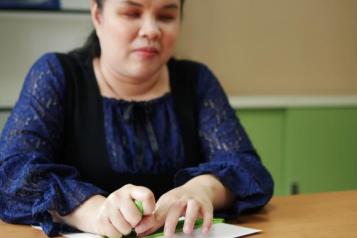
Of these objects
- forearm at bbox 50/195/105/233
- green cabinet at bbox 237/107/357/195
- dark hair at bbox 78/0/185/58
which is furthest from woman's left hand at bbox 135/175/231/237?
green cabinet at bbox 237/107/357/195

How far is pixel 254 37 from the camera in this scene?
257cm

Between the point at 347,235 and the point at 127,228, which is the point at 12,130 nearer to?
the point at 127,228

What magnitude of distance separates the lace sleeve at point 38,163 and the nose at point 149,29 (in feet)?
0.81

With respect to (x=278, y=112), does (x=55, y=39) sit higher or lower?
higher

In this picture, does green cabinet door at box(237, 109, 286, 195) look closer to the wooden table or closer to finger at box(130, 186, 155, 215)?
the wooden table

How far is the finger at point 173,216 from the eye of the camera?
821mm

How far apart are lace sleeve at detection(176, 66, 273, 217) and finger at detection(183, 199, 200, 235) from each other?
0.65ft

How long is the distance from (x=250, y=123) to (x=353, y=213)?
1.27 m

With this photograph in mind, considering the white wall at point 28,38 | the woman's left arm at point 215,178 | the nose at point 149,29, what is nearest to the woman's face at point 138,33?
the nose at point 149,29

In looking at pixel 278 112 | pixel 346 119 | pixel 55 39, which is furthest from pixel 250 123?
pixel 55 39

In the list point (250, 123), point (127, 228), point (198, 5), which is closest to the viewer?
point (127, 228)

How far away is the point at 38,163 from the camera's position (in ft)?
3.39

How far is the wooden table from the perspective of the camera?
899mm

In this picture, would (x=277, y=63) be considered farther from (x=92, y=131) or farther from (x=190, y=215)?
(x=190, y=215)
